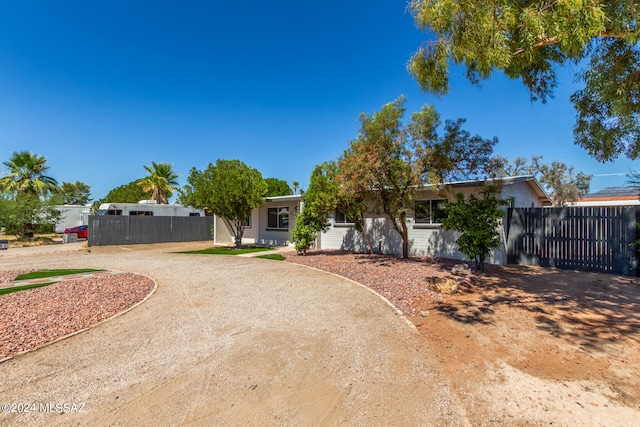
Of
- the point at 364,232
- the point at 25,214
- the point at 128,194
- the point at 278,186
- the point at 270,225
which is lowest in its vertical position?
the point at 364,232

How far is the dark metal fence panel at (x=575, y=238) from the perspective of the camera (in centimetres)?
825

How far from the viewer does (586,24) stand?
3.83 metres

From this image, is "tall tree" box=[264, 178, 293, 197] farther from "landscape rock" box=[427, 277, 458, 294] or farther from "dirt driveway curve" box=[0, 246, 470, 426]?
"dirt driveway curve" box=[0, 246, 470, 426]

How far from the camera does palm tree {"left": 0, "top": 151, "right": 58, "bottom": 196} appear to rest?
2248 cm

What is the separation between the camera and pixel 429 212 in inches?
459

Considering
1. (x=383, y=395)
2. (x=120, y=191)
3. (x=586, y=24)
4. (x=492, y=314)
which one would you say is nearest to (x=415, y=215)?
(x=492, y=314)

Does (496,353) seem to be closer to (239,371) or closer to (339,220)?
(239,371)

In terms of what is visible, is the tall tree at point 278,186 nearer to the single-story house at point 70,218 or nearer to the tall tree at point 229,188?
the single-story house at point 70,218

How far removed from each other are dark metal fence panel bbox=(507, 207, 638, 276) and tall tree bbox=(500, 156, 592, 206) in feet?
62.6

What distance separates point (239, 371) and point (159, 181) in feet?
97.4

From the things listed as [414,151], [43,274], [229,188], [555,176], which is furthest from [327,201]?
[555,176]

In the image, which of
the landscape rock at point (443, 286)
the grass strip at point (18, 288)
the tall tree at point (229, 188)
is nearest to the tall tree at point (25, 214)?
Result: the tall tree at point (229, 188)

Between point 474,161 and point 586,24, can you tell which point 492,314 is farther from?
point 474,161

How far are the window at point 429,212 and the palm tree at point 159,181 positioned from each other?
2565cm
